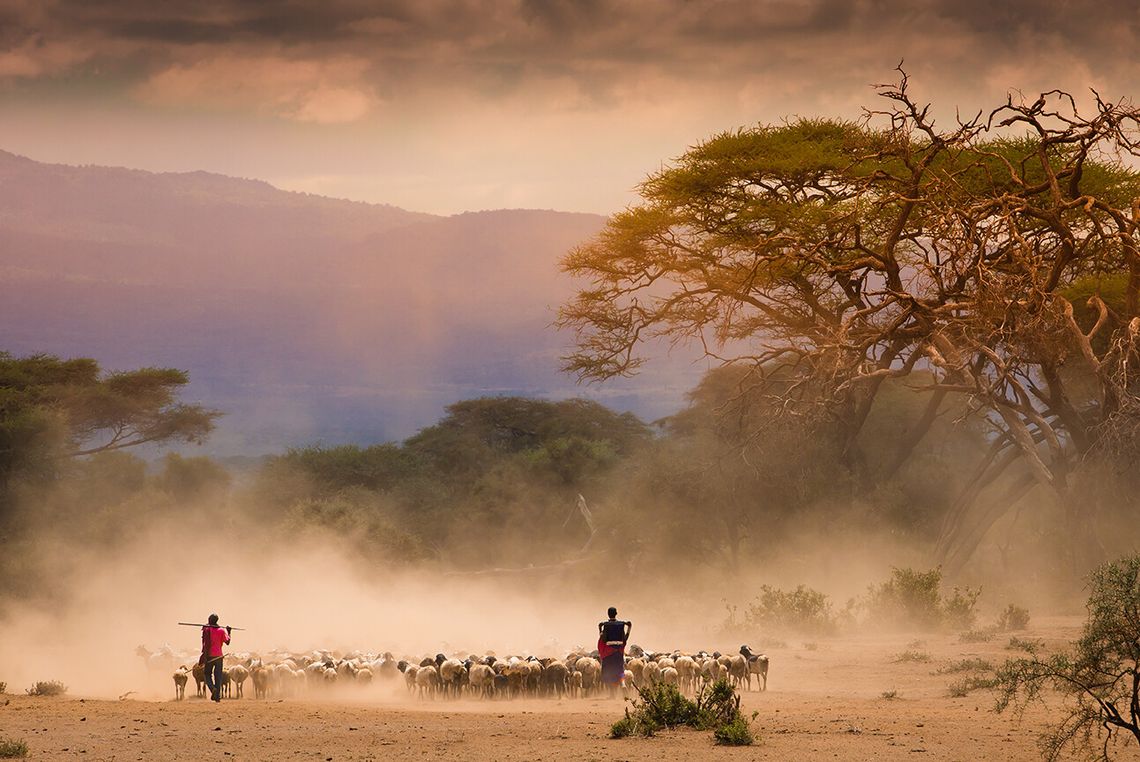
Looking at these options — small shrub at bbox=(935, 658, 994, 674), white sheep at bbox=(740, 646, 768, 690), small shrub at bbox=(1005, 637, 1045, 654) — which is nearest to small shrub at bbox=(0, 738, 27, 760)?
white sheep at bbox=(740, 646, 768, 690)

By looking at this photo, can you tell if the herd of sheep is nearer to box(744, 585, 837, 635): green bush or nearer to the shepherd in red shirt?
the shepherd in red shirt

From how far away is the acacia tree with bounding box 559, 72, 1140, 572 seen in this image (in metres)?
26.7

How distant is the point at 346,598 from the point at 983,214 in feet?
57.6

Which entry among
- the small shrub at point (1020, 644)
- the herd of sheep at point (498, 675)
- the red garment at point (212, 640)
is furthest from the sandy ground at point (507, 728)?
the small shrub at point (1020, 644)

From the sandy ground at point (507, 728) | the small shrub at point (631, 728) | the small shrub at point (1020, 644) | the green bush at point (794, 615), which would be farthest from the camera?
the green bush at point (794, 615)

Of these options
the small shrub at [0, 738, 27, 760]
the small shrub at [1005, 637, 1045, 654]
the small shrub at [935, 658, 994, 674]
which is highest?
the small shrub at [1005, 637, 1045, 654]

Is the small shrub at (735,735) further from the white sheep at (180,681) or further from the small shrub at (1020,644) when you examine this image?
the small shrub at (1020,644)

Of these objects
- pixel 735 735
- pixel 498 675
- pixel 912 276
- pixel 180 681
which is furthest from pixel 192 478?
pixel 735 735

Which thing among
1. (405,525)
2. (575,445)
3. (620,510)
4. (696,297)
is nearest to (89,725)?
(696,297)

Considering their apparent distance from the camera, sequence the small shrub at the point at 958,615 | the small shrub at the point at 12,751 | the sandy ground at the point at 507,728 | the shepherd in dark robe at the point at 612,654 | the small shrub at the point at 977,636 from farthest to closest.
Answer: the small shrub at the point at 958,615
the small shrub at the point at 977,636
the shepherd in dark robe at the point at 612,654
the sandy ground at the point at 507,728
the small shrub at the point at 12,751

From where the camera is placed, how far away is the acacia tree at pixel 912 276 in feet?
87.5

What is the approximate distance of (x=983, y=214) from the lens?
2741 centimetres

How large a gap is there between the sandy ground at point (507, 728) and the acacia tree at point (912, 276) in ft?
33.5

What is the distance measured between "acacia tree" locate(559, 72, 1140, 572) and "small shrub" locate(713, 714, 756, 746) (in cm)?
1397
